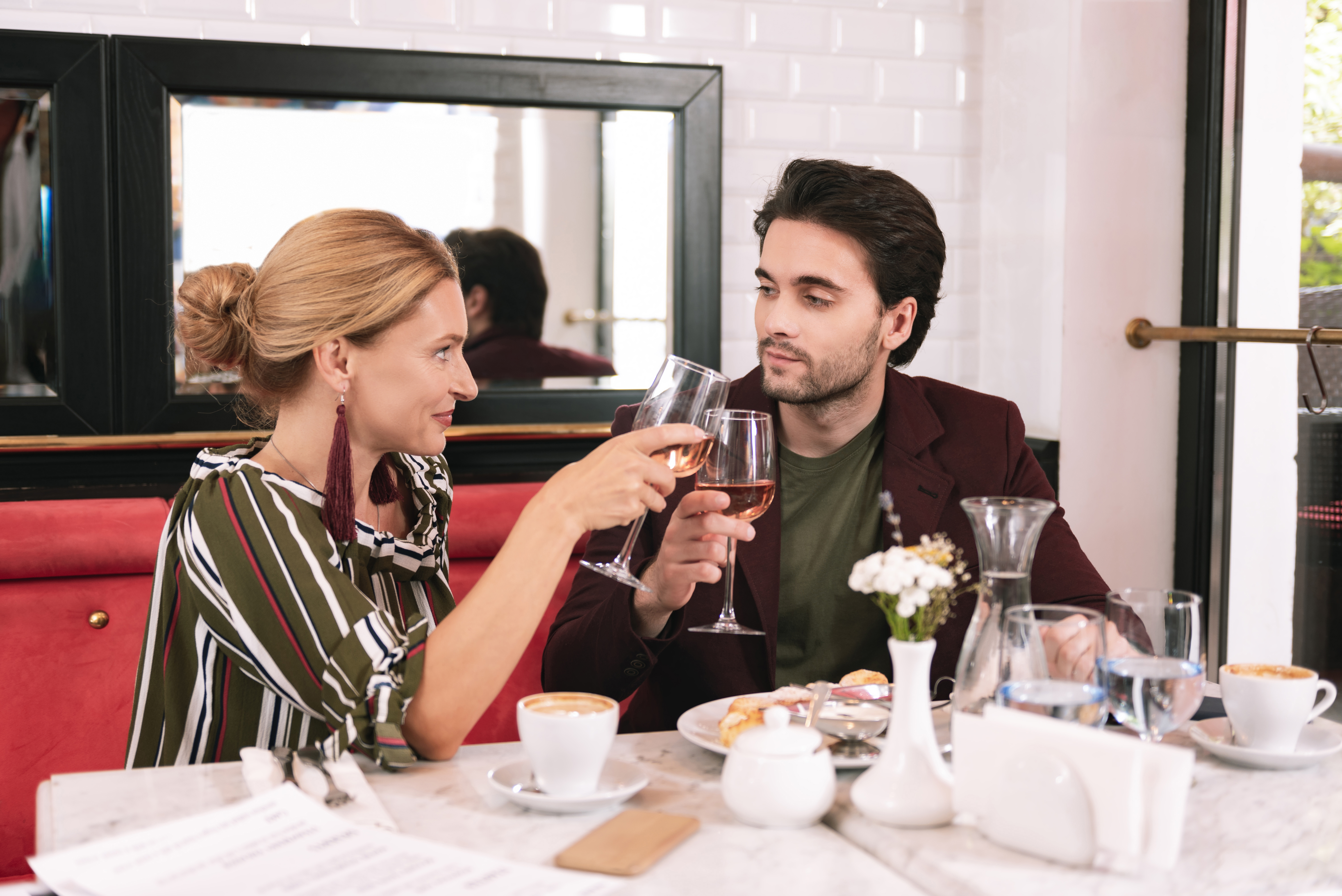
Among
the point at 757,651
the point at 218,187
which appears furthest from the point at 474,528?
the point at 218,187

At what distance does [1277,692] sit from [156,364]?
2.05 m

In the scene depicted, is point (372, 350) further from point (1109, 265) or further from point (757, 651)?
point (1109, 265)

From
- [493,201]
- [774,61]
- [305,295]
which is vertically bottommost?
[305,295]

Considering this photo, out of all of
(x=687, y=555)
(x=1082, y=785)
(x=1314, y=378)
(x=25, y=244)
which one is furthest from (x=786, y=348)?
(x=25, y=244)

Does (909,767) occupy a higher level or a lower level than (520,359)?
lower

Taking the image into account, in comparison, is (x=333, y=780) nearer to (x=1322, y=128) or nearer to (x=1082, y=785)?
(x=1082, y=785)

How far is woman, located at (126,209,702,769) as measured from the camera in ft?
4.00

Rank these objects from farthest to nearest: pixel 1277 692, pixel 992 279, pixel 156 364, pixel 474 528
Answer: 1. pixel 992 279
2. pixel 156 364
3. pixel 474 528
4. pixel 1277 692

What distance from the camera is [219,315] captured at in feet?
5.11

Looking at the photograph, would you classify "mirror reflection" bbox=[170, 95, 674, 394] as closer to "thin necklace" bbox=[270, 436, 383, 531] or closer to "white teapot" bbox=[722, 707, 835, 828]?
"thin necklace" bbox=[270, 436, 383, 531]

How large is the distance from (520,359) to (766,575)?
1.08m

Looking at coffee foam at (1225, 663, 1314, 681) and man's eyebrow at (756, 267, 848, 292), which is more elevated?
man's eyebrow at (756, 267, 848, 292)

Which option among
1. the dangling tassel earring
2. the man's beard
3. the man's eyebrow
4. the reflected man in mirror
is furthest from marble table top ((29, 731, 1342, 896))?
the reflected man in mirror

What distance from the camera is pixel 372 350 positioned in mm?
1526
